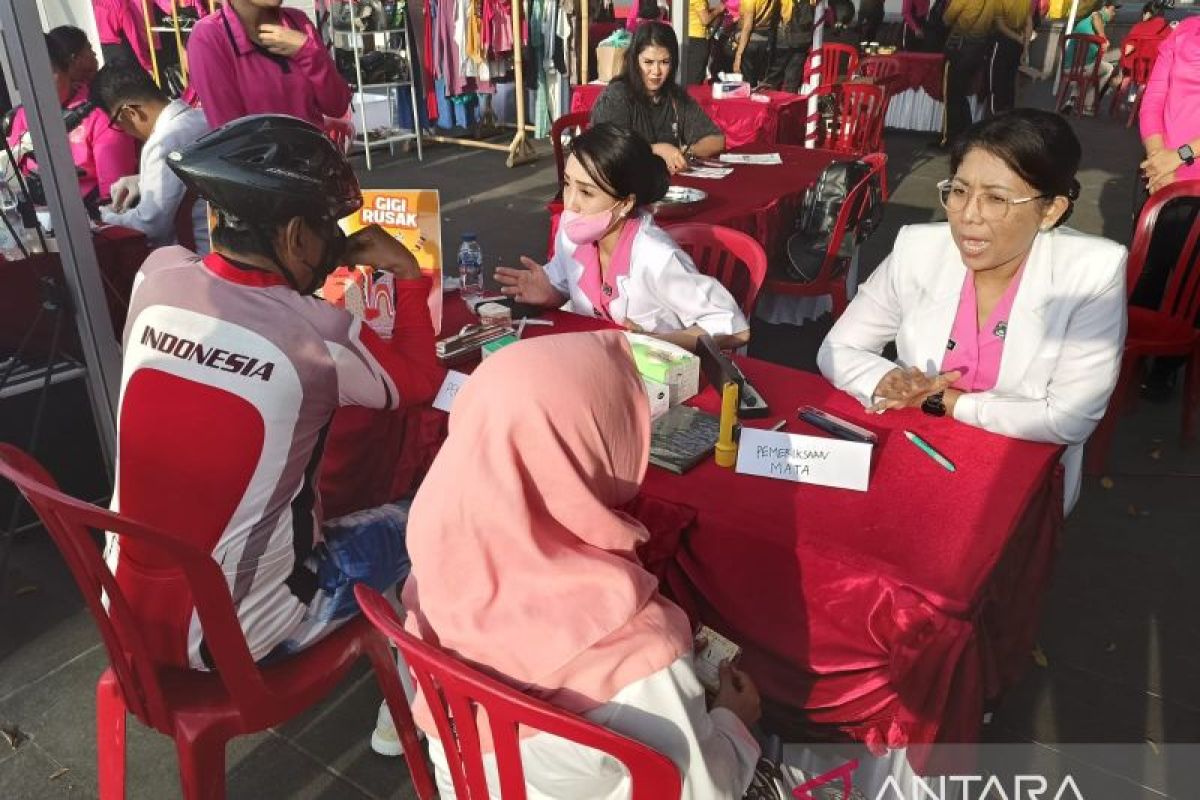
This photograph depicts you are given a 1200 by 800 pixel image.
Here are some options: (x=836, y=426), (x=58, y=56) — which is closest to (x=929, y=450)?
(x=836, y=426)

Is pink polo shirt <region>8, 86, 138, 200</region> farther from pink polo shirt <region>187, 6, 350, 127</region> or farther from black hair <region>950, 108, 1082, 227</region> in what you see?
black hair <region>950, 108, 1082, 227</region>

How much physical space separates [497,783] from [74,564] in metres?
0.80

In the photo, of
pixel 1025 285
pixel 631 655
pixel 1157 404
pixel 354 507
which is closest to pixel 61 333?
pixel 354 507

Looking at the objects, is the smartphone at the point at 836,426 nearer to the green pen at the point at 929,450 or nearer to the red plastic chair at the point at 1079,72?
the green pen at the point at 929,450

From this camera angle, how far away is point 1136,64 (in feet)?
34.2

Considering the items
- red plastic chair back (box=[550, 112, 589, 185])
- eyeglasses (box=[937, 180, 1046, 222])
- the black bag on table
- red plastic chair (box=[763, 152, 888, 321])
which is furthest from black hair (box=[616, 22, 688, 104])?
Result: eyeglasses (box=[937, 180, 1046, 222])

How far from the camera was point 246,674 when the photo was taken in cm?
151

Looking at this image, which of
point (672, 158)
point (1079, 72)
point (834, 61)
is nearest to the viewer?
point (672, 158)

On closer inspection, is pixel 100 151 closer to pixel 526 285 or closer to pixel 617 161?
pixel 526 285

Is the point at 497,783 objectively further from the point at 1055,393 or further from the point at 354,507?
the point at 1055,393

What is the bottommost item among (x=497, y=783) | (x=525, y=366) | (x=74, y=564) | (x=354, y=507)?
(x=354, y=507)

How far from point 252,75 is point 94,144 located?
104cm

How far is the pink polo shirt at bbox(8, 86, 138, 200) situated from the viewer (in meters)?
3.97

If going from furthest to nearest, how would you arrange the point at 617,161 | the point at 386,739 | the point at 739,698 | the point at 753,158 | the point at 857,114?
the point at 857,114 → the point at 753,158 → the point at 617,161 → the point at 386,739 → the point at 739,698
